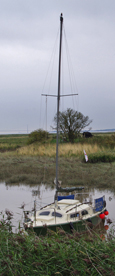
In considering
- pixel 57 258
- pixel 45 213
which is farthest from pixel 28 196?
pixel 57 258

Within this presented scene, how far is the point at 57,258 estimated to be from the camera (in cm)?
429

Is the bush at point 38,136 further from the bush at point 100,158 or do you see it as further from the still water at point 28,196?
the still water at point 28,196

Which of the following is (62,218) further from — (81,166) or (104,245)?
(81,166)

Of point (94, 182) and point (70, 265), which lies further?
point (94, 182)

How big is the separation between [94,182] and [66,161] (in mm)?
7303

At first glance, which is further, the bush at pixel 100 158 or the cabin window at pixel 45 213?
the bush at pixel 100 158

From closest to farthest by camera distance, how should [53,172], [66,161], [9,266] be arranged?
[9,266] → [53,172] → [66,161]

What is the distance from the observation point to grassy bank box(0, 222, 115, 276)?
405cm

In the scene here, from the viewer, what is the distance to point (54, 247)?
14.8 ft

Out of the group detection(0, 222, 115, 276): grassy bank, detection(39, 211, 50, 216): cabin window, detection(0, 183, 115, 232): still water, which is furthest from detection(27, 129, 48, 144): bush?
detection(0, 222, 115, 276): grassy bank

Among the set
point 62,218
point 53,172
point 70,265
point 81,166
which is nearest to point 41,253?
point 70,265

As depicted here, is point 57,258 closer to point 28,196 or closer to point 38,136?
point 28,196

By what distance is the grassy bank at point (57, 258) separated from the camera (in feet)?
13.3

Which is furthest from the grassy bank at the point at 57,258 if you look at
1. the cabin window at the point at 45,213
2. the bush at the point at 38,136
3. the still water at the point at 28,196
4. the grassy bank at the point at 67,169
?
the bush at the point at 38,136
